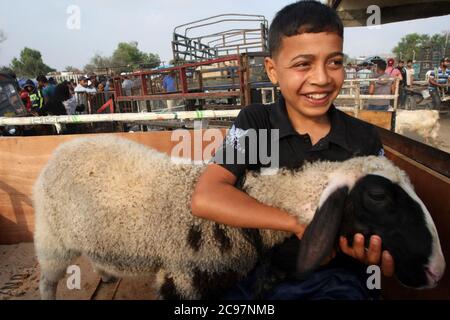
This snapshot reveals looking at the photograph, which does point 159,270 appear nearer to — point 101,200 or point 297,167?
point 101,200

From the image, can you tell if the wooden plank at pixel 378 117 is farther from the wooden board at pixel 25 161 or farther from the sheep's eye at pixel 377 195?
the sheep's eye at pixel 377 195

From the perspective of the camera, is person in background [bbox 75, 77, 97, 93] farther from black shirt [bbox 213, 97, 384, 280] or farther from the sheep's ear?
the sheep's ear

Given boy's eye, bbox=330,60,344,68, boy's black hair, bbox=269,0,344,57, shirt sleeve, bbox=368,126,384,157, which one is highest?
boy's black hair, bbox=269,0,344,57

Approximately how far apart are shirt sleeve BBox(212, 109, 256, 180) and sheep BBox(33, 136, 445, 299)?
0.28 m

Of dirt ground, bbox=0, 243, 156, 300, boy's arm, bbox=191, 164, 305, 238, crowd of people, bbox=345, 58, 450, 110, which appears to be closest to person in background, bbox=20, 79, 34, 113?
dirt ground, bbox=0, 243, 156, 300

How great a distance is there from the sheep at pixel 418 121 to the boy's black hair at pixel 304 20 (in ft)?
20.0

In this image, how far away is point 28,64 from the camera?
163ft

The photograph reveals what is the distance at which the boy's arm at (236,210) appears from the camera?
1278 mm

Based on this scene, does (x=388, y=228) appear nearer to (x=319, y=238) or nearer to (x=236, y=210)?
(x=319, y=238)

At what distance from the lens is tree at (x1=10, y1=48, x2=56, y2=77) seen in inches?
1879

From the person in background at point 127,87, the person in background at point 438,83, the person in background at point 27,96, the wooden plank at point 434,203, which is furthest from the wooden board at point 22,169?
the person in background at point 438,83

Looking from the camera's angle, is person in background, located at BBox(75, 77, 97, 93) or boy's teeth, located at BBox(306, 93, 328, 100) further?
person in background, located at BBox(75, 77, 97, 93)

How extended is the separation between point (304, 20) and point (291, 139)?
569mm

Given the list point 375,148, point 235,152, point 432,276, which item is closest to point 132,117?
point 235,152
